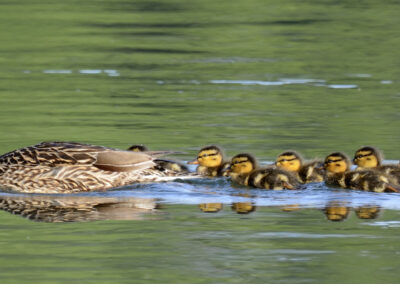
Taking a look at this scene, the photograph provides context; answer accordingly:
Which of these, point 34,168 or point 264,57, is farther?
point 264,57

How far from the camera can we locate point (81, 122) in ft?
36.9

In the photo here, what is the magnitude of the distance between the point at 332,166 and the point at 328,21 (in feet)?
36.8

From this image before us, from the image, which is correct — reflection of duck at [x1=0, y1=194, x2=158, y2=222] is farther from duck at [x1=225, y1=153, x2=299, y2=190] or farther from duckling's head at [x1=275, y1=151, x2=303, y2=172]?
duckling's head at [x1=275, y1=151, x2=303, y2=172]

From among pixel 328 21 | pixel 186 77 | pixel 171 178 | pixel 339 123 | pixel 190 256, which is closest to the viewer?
pixel 190 256

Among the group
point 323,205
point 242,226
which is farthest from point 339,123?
point 242,226

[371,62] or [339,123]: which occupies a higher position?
[371,62]

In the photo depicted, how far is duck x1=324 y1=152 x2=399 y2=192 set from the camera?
8.14 meters

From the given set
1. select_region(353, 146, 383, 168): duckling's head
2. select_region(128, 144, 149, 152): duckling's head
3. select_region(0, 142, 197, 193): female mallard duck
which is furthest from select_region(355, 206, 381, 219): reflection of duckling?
select_region(128, 144, 149, 152): duckling's head

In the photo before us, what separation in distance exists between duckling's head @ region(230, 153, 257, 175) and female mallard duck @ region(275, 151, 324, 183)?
222mm

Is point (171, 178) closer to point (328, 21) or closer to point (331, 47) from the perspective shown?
point (331, 47)

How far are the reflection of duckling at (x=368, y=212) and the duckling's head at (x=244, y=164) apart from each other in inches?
50.2

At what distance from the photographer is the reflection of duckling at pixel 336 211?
731cm

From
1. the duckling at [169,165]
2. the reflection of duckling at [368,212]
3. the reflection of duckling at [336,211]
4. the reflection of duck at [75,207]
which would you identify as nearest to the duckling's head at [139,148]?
the duckling at [169,165]

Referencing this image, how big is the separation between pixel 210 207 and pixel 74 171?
1300 mm
